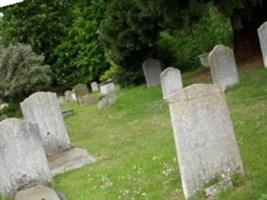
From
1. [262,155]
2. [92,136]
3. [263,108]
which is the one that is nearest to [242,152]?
[262,155]

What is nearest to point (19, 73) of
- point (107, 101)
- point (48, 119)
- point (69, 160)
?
point (107, 101)

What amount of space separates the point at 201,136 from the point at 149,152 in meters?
2.91

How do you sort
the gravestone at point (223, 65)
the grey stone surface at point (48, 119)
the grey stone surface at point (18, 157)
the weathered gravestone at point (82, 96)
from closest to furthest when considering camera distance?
the grey stone surface at point (18, 157), the grey stone surface at point (48, 119), the gravestone at point (223, 65), the weathered gravestone at point (82, 96)

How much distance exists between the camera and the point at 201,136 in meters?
6.53

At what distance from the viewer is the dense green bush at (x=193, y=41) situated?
2431 centimetres

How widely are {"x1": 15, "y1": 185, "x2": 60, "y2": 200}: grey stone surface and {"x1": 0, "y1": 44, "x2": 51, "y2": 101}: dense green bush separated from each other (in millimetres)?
17002

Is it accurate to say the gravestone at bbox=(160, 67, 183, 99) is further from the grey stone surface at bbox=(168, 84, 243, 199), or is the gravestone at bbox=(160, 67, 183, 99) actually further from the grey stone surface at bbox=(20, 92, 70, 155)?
the grey stone surface at bbox=(168, 84, 243, 199)

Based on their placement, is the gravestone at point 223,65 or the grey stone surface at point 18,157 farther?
the gravestone at point 223,65

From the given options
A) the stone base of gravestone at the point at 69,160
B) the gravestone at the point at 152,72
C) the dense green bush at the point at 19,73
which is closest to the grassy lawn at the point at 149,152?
the stone base of gravestone at the point at 69,160

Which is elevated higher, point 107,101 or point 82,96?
point 82,96

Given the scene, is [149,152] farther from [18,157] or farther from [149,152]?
[18,157]

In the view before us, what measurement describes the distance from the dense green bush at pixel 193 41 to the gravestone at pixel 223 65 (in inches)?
377

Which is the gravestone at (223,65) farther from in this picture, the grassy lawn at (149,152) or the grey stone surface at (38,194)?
the grey stone surface at (38,194)

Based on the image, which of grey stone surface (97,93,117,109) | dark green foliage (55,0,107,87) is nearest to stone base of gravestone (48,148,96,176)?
grey stone surface (97,93,117,109)
